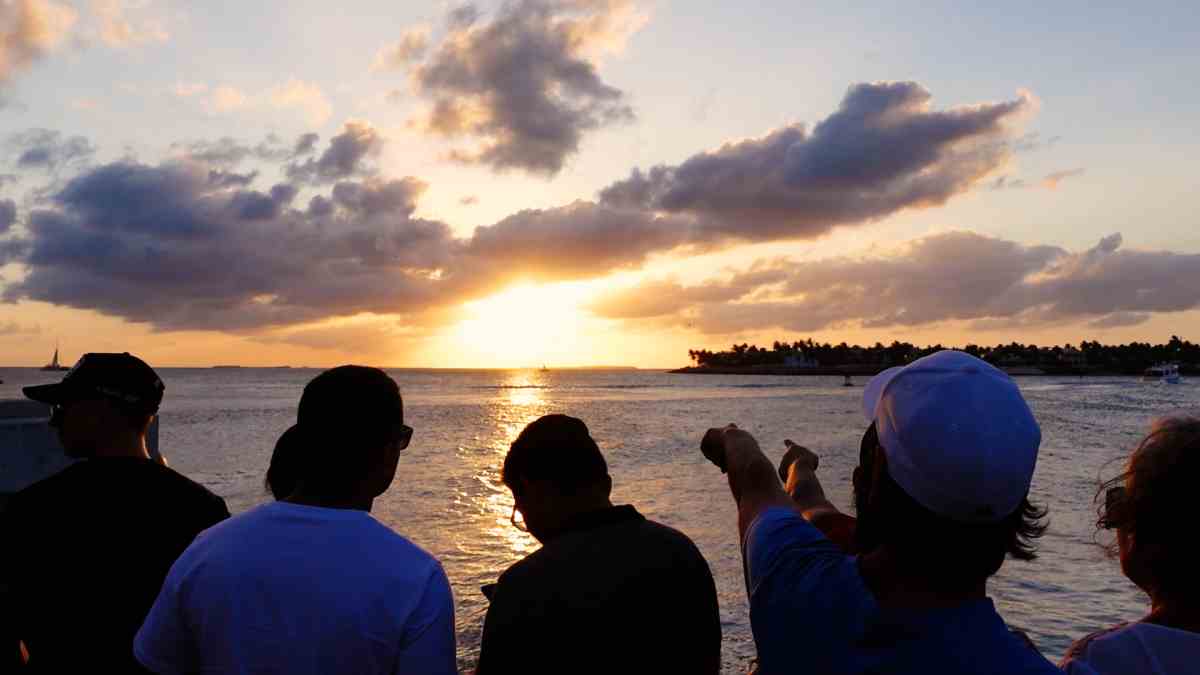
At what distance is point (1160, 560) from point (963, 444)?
988mm

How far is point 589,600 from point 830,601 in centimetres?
83

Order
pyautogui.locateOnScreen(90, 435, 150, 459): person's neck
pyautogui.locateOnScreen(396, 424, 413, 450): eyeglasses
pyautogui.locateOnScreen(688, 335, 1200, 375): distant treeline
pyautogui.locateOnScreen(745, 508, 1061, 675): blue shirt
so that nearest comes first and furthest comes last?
pyautogui.locateOnScreen(745, 508, 1061, 675): blue shirt < pyautogui.locateOnScreen(396, 424, 413, 450): eyeglasses < pyautogui.locateOnScreen(90, 435, 150, 459): person's neck < pyautogui.locateOnScreen(688, 335, 1200, 375): distant treeline

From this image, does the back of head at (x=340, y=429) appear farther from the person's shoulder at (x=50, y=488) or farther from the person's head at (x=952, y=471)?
the person's head at (x=952, y=471)

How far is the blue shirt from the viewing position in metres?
1.37

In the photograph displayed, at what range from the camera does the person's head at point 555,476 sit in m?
2.44

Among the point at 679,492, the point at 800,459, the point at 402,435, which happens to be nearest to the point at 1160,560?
the point at 800,459

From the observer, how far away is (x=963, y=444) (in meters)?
1.41

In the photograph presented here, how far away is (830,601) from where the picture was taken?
1472 mm

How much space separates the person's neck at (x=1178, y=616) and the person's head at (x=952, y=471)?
2.39 feet

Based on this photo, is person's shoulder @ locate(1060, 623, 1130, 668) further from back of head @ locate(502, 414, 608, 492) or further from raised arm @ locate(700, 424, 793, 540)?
back of head @ locate(502, 414, 608, 492)

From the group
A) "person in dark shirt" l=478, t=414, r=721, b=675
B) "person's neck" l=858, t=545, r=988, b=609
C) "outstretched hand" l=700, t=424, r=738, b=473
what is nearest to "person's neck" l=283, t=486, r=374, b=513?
"person in dark shirt" l=478, t=414, r=721, b=675

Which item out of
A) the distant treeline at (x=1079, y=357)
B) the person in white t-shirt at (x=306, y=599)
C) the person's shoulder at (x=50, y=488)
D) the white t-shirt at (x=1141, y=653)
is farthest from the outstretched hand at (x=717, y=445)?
the distant treeline at (x=1079, y=357)

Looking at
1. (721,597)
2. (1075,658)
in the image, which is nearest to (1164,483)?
(1075,658)

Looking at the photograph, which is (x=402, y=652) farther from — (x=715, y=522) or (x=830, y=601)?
(x=715, y=522)
